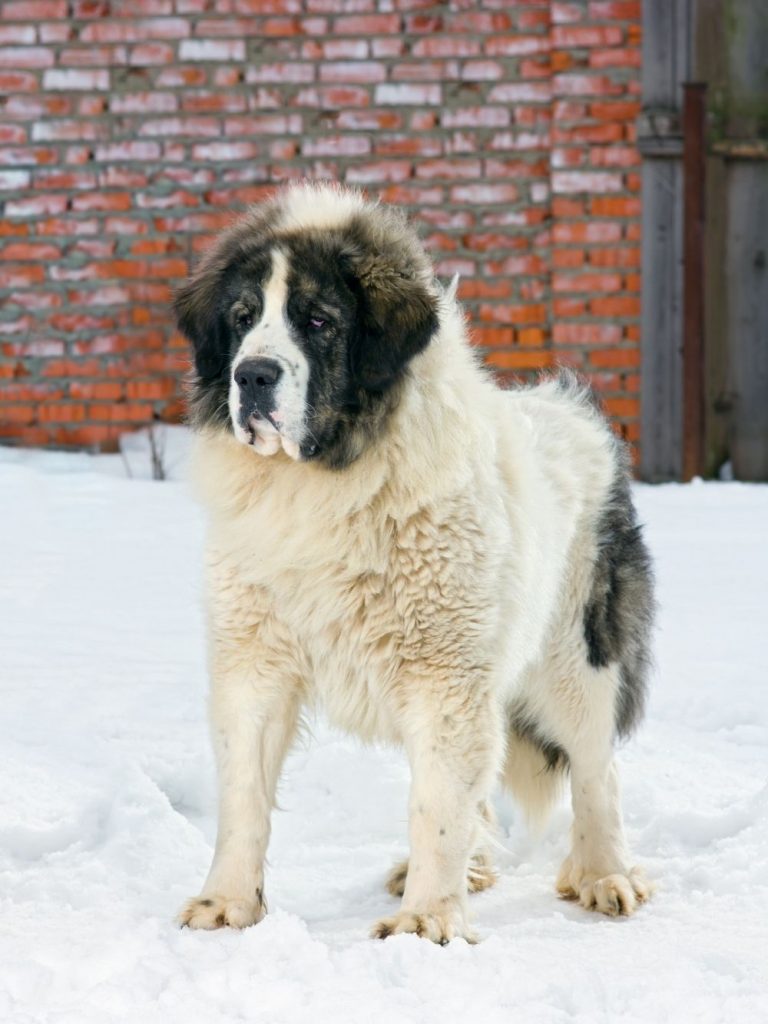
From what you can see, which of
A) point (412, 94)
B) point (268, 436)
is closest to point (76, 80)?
point (412, 94)

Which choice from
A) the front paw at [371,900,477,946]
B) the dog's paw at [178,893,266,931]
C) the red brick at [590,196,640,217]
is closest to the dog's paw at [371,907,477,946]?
the front paw at [371,900,477,946]

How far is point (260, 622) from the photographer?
11.1ft

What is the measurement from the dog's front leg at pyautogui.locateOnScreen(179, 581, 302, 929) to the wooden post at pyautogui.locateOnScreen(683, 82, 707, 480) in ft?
16.0

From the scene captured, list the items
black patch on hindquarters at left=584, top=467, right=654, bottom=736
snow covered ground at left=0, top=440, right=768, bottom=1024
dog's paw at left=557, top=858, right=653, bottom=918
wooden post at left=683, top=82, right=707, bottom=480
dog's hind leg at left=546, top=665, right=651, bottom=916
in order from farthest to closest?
wooden post at left=683, top=82, right=707, bottom=480, black patch on hindquarters at left=584, top=467, right=654, bottom=736, dog's hind leg at left=546, top=665, right=651, bottom=916, dog's paw at left=557, top=858, right=653, bottom=918, snow covered ground at left=0, top=440, right=768, bottom=1024

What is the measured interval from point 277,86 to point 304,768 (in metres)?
4.59

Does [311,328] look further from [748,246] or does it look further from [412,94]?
[748,246]

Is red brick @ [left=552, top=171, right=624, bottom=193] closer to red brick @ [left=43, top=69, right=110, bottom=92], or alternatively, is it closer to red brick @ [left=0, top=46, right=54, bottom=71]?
red brick @ [left=43, top=69, right=110, bottom=92]

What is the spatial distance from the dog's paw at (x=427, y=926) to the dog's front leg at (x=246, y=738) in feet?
1.00

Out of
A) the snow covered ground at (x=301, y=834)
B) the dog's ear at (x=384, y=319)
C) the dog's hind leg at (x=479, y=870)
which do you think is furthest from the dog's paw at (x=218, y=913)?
the dog's ear at (x=384, y=319)

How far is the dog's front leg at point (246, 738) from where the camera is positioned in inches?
132

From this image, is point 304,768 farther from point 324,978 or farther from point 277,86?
point 277,86

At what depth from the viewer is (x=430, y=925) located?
3176 mm

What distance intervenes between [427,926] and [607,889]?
2.21 feet

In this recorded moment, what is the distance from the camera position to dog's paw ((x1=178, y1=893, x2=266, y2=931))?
128 inches
